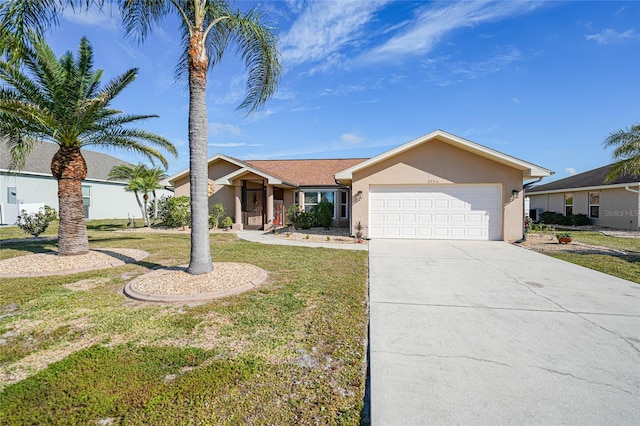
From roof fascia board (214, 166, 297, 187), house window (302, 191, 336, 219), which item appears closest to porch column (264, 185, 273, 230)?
roof fascia board (214, 166, 297, 187)

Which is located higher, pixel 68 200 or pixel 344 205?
pixel 344 205

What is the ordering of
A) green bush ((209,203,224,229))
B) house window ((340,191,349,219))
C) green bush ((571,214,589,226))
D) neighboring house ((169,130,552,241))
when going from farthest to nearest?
green bush ((571,214,589,226)) → house window ((340,191,349,219)) → green bush ((209,203,224,229)) → neighboring house ((169,130,552,241))

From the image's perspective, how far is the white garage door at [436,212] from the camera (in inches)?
484

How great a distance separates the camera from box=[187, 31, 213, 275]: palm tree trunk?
5.82 m

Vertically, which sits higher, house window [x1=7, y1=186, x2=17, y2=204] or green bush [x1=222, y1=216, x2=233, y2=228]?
house window [x1=7, y1=186, x2=17, y2=204]

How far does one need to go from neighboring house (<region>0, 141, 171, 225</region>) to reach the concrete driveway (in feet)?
72.3

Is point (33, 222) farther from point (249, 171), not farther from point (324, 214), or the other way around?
point (324, 214)

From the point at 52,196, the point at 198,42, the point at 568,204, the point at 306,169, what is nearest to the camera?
the point at 198,42

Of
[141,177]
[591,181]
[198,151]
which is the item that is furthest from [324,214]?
[591,181]

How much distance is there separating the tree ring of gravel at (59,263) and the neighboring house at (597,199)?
2406 cm

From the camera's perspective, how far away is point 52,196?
22375 millimetres

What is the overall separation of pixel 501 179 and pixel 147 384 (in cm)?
1356

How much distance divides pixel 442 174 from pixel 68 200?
13250 mm

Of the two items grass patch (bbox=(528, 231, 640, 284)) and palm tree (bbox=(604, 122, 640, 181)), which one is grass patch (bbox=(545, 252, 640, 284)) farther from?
palm tree (bbox=(604, 122, 640, 181))
